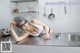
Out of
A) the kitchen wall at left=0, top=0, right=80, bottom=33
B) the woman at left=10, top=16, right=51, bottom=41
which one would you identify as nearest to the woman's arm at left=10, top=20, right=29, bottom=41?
the woman at left=10, top=16, right=51, bottom=41

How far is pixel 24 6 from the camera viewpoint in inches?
76.5

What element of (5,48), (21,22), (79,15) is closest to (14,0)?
(79,15)

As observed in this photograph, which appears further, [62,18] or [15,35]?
[62,18]

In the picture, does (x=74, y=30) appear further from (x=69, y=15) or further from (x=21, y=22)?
(x=21, y=22)

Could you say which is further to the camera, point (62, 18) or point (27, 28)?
point (62, 18)

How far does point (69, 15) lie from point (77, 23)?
0.13 m

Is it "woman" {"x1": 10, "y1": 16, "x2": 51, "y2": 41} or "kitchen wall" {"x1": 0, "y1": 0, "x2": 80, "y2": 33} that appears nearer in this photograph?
"woman" {"x1": 10, "y1": 16, "x2": 51, "y2": 41}

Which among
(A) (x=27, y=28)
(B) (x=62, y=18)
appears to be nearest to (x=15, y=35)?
(A) (x=27, y=28)

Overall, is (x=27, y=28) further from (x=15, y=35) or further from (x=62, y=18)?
(x=62, y=18)

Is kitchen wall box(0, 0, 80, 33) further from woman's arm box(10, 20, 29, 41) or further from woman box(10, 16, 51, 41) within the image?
woman's arm box(10, 20, 29, 41)

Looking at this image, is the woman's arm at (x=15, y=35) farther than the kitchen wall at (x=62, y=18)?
No

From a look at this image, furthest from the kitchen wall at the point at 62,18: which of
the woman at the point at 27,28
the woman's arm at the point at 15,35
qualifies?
the woman's arm at the point at 15,35

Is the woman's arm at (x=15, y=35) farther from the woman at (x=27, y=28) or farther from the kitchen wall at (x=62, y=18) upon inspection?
the kitchen wall at (x=62, y=18)

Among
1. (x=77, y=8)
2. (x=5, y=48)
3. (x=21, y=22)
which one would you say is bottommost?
(x=5, y=48)
